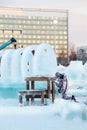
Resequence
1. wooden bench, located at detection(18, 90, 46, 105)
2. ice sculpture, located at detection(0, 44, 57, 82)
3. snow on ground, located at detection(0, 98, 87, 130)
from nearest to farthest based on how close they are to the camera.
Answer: snow on ground, located at detection(0, 98, 87, 130) < wooden bench, located at detection(18, 90, 46, 105) < ice sculpture, located at detection(0, 44, 57, 82)

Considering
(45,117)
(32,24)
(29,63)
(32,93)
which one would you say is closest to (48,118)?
(45,117)

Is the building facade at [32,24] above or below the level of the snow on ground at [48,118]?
above

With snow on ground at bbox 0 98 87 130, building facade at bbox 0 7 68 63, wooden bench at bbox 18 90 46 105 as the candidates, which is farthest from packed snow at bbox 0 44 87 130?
building facade at bbox 0 7 68 63

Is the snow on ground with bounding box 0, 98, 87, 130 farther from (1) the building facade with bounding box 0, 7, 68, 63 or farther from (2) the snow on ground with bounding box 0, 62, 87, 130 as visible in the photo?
(1) the building facade with bounding box 0, 7, 68, 63

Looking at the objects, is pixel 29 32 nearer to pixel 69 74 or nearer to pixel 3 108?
pixel 69 74

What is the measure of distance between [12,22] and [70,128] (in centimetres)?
1939

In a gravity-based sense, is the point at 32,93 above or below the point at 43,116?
above

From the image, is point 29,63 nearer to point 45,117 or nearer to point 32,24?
point 45,117

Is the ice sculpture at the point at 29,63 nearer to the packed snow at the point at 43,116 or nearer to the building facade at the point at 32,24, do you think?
the packed snow at the point at 43,116

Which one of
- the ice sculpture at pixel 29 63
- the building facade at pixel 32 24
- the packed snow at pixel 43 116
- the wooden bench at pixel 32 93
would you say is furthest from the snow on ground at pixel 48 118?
the building facade at pixel 32 24

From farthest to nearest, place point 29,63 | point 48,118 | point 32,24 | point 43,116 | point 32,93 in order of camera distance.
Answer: point 32,24 → point 29,63 → point 32,93 → point 43,116 → point 48,118

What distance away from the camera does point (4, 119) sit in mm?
5465

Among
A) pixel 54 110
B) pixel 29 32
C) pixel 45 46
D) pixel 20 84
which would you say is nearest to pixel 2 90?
pixel 20 84

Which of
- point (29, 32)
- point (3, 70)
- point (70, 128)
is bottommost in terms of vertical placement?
point (70, 128)
